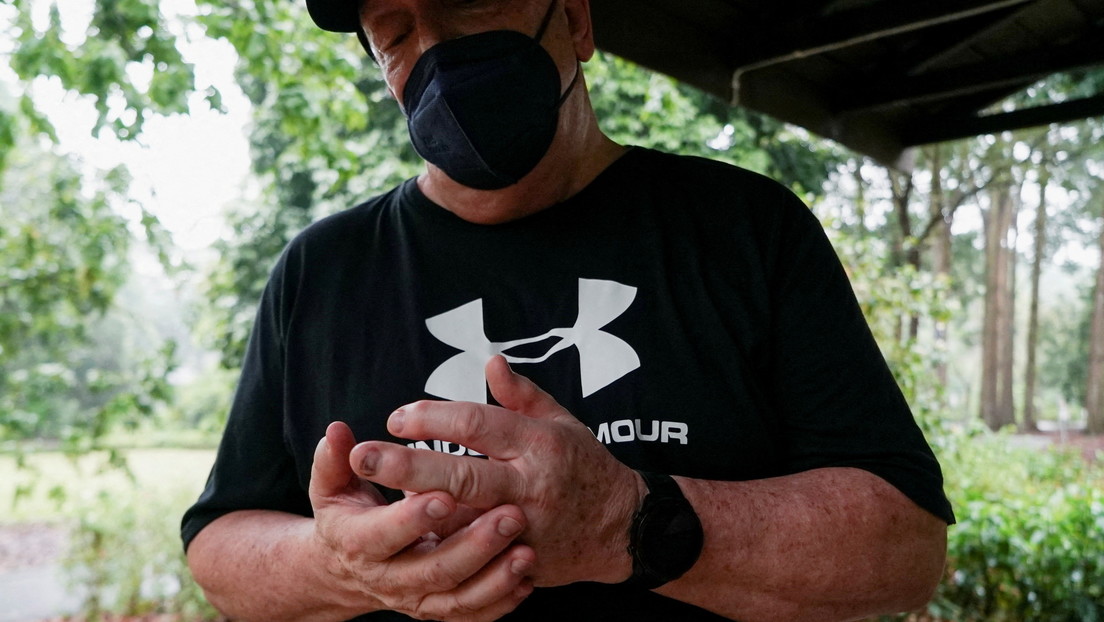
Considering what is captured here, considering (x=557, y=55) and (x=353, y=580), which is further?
(x=557, y=55)

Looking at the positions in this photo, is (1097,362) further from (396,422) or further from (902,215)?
(396,422)

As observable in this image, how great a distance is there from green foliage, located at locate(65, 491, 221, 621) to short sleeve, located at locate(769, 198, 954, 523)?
847cm

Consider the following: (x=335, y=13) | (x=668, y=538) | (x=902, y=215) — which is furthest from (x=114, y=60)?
(x=902, y=215)

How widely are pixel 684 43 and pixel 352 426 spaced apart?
2.67 m

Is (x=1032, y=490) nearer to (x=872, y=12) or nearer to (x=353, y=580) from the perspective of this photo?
(x=872, y=12)

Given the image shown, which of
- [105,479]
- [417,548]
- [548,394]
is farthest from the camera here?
[105,479]

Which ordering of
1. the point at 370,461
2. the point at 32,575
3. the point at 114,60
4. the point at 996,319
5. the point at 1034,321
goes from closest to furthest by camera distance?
the point at 370,461 → the point at 114,60 → the point at 32,575 → the point at 1034,321 → the point at 996,319

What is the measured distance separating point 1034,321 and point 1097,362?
167 cm

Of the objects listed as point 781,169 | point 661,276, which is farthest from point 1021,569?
point 781,169

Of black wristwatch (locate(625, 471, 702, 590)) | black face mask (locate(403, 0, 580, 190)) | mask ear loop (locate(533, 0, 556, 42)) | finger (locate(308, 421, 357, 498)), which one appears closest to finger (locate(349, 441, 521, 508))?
finger (locate(308, 421, 357, 498))

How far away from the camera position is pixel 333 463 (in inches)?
42.3

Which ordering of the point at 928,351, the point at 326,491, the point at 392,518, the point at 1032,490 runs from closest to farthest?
the point at 392,518
the point at 326,491
the point at 928,351
the point at 1032,490

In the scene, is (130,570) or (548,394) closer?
(548,394)

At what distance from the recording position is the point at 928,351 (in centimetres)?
799
